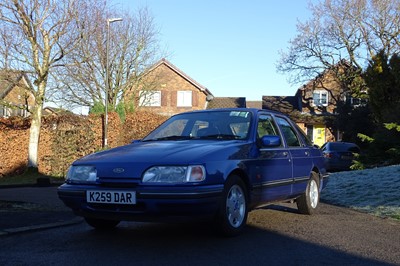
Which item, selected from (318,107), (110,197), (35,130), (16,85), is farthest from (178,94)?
(110,197)

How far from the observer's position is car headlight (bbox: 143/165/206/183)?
499 centimetres

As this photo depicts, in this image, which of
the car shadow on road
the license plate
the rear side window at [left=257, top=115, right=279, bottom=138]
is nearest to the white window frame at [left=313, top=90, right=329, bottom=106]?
the rear side window at [left=257, top=115, right=279, bottom=138]

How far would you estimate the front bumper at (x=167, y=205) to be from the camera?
4.89 m

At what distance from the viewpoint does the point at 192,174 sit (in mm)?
5008

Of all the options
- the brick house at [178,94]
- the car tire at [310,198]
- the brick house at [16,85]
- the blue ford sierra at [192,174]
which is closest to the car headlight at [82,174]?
the blue ford sierra at [192,174]

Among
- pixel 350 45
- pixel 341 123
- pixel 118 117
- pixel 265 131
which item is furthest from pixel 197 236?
pixel 350 45

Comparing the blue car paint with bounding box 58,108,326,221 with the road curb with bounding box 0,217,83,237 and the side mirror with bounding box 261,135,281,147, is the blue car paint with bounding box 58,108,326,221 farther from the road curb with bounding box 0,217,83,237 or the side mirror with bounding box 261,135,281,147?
the road curb with bounding box 0,217,83,237

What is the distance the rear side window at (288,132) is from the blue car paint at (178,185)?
963 millimetres

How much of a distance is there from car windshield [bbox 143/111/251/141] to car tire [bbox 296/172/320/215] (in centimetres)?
195

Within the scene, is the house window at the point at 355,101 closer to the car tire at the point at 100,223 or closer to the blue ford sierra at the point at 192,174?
the blue ford sierra at the point at 192,174

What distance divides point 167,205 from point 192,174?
0.42 m

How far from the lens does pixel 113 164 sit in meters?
5.21

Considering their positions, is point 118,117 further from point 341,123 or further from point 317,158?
point 341,123

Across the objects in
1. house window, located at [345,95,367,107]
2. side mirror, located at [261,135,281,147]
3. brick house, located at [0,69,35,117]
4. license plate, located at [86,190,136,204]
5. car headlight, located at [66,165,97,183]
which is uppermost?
house window, located at [345,95,367,107]
